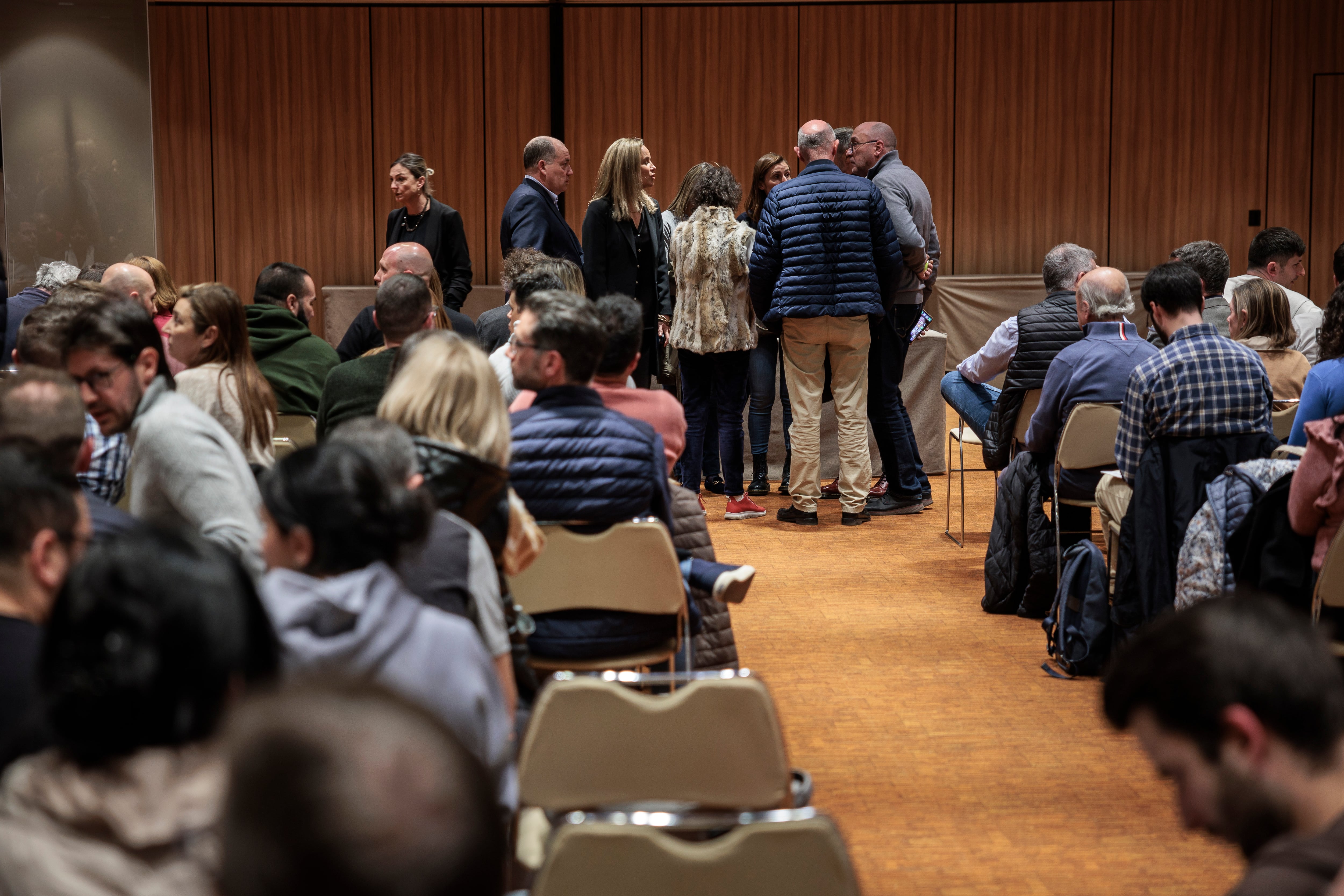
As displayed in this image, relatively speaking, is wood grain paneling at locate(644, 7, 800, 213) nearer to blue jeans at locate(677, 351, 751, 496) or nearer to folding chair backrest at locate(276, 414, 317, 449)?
blue jeans at locate(677, 351, 751, 496)

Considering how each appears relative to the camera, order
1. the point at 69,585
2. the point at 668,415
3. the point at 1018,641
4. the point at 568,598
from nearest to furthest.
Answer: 1. the point at 69,585
2. the point at 568,598
3. the point at 668,415
4. the point at 1018,641

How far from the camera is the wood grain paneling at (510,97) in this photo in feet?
34.0

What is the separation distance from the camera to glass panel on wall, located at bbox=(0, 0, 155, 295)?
6.39 meters

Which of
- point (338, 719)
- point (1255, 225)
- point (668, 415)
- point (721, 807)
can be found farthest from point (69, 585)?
point (1255, 225)

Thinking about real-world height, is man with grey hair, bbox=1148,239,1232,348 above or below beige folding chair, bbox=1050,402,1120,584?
above

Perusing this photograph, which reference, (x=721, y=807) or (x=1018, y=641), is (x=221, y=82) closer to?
(x=1018, y=641)

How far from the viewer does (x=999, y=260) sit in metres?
10.9

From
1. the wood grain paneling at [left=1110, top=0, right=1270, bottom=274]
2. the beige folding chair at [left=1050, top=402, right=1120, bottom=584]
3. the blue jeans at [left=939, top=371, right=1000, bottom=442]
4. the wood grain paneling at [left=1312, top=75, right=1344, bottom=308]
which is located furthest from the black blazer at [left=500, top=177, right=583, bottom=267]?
the wood grain paneling at [left=1312, top=75, right=1344, bottom=308]

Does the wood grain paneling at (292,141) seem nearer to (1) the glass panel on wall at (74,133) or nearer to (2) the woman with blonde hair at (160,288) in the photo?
(1) the glass panel on wall at (74,133)

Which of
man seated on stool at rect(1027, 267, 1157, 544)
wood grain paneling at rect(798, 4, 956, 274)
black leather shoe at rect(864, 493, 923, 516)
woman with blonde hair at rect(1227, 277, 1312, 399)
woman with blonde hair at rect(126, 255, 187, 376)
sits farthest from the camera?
wood grain paneling at rect(798, 4, 956, 274)

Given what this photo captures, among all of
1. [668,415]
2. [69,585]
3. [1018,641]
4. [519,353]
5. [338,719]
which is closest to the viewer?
[338,719]

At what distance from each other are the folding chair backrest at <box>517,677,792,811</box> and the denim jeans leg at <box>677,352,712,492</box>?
444 centimetres

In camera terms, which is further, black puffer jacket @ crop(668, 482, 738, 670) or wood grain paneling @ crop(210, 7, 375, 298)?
wood grain paneling @ crop(210, 7, 375, 298)

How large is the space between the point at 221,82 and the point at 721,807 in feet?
31.8
